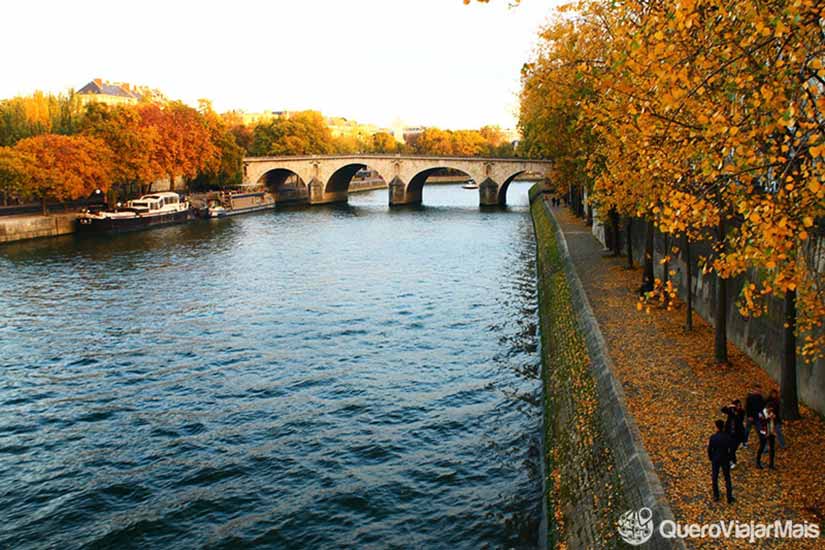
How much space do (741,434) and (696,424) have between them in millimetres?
1842

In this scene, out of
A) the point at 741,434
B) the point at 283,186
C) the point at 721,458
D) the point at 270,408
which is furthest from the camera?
the point at 283,186

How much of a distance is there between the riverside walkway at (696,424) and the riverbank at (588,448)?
47 centimetres

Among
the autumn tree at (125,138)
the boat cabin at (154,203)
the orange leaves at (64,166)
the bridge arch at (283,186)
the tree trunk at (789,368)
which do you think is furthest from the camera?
the bridge arch at (283,186)

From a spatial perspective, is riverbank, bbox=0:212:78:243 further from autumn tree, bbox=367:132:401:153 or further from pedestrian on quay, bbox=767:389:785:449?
autumn tree, bbox=367:132:401:153

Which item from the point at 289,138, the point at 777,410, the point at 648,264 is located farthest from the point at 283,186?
the point at 777,410

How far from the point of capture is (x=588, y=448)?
15.8 metres

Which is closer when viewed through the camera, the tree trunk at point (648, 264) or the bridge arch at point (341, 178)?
the tree trunk at point (648, 264)

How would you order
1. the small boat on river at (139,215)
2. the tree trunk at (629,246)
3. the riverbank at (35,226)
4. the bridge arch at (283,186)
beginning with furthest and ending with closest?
the bridge arch at (283,186) < the small boat on river at (139,215) < the riverbank at (35,226) < the tree trunk at (629,246)

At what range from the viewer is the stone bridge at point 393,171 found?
320 feet

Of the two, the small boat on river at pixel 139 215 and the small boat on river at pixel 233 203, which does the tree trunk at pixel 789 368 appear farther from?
the small boat on river at pixel 233 203

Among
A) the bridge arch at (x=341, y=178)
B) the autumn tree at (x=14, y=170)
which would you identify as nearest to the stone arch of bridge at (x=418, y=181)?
the bridge arch at (x=341, y=178)

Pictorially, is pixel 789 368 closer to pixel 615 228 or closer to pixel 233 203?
pixel 615 228

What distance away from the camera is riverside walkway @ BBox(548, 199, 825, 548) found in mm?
11565

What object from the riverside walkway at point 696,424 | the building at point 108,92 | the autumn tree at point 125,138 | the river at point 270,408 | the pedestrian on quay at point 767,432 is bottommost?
the river at point 270,408
